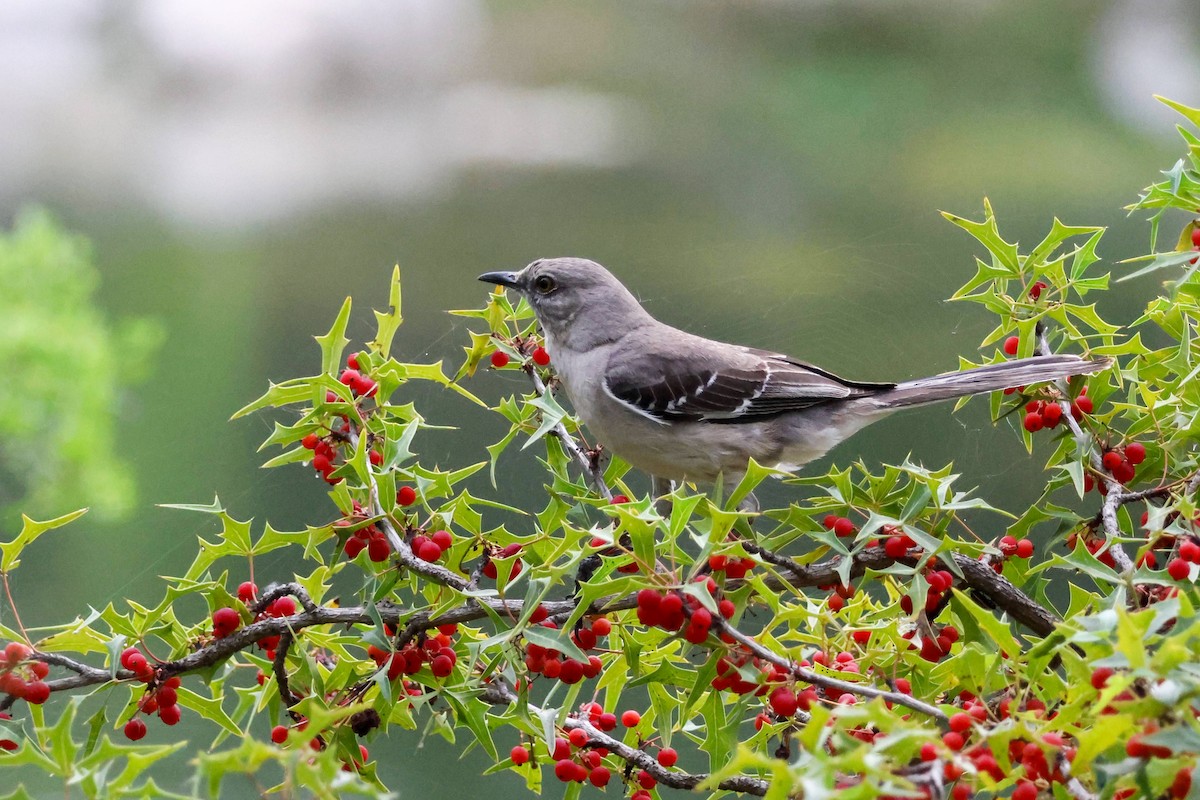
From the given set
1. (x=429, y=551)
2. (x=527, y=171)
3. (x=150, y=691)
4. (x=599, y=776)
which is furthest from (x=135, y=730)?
(x=527, y=171)

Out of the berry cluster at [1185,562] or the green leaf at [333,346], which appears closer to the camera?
the berry cluster at [1185,562]

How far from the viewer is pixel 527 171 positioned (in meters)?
1.67

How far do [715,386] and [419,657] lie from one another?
524 millimetres

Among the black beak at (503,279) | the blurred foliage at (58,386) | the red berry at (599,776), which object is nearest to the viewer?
the red berry at (599,776)

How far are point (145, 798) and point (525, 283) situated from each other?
0.81m

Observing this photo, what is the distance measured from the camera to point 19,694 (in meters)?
0.70

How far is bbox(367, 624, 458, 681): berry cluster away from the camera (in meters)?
0.77

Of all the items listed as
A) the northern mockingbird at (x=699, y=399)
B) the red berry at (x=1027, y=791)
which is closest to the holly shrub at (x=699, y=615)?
the red berry at (x=1027, y=791)

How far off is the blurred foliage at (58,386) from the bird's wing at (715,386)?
0.76 meters

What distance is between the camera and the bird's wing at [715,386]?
45.9 inches

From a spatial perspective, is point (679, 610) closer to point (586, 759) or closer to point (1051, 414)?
point (586, 759)

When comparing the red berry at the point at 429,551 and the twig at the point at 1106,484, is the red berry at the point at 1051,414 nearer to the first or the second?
the twig at the point at 1106,484

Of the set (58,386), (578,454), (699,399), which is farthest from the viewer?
(58,386)

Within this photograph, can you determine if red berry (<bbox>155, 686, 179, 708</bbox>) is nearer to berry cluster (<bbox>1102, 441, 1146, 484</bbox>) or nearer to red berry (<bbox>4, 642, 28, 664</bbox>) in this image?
red berry (<bbox>4, 642, 28, 664</bbox>)
